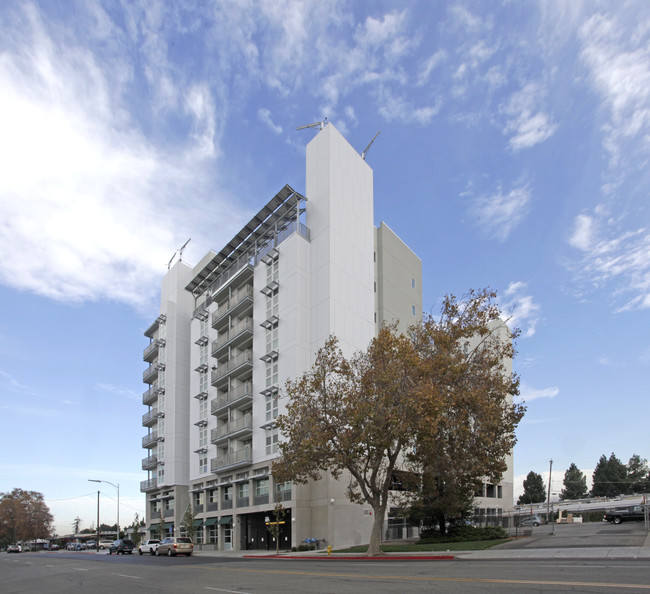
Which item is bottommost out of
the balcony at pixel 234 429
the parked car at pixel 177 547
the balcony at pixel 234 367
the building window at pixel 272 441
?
the parked car at pixel 177 547

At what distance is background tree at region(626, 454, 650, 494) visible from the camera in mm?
125312

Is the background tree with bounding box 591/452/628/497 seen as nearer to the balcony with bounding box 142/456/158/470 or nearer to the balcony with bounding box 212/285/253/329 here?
the balcony with bounding box 142/456/158/470

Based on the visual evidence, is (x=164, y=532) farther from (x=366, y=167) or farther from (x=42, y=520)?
(x=42, y=520)

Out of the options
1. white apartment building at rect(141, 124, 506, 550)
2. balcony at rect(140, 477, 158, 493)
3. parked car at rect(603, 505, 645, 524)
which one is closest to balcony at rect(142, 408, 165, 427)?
white apartment building at rect(141, 124, 506, 550)

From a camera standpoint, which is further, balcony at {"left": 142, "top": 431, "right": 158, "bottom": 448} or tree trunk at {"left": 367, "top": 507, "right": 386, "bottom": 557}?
balcony at {"left": 142, "top": 431, "right": 158, "bottom": 448}

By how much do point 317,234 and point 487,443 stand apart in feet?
83.2

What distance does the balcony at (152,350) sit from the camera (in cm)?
7434

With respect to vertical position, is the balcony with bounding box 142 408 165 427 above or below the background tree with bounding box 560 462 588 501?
above

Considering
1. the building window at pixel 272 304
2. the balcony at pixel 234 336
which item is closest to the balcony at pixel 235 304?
the balcony at pixel 234 336

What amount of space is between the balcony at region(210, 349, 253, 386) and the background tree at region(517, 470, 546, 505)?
106 meters

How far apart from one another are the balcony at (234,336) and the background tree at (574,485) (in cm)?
11765

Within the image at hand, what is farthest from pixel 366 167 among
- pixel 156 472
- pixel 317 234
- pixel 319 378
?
pixel 156 472

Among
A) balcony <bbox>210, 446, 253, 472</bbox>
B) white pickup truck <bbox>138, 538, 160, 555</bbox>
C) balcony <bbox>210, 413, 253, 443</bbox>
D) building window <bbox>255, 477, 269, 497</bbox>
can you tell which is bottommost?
white pickup truck <bbox>138, 538, 160, 555</bbox>

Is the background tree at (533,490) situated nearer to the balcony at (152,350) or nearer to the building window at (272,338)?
the balcony at (152,350)
